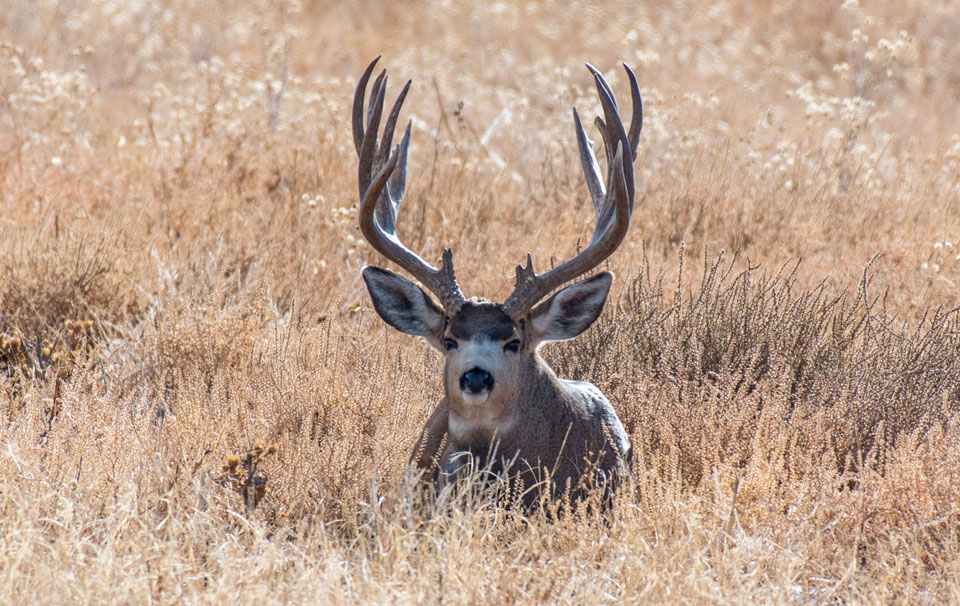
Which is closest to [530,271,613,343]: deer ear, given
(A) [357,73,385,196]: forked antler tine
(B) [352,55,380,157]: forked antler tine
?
(A) [357,73,385,196]: forked antler tine

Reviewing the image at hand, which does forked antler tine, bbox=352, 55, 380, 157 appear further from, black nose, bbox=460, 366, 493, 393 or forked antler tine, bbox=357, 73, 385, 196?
black nose, bbox=460, 366, 493, 393

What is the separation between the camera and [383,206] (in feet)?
17.4

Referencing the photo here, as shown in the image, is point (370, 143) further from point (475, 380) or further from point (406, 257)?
point (475, 380)

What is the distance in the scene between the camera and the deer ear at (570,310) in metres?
4.91

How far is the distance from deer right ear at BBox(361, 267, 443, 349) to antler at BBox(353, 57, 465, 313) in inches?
2.4

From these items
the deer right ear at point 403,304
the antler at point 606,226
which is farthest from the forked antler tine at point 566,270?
the deer right ear at point 403,304

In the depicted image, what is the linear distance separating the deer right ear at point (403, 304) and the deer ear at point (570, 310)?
1.45 ft

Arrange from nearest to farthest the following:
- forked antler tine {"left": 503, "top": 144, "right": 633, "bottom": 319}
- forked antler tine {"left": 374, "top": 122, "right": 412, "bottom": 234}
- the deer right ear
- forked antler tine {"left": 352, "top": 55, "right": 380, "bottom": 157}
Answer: forked antler tine {"left": 503, "top": 144, "right": 633, "bottom": 319} < the deer right ear < forked antler tine {"left": 352, "top": 55, "right": 380, "bottom": 157} < forked antler tine {"left": 374, "top": 122, "right": 412, "bottom": 234}

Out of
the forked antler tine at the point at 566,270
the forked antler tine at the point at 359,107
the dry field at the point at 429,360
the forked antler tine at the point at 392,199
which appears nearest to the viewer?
the dry field at the point at 429,360

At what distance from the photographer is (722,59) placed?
17.0 meters

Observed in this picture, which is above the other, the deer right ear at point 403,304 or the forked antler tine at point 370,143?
the forked antler tine at point 370,143

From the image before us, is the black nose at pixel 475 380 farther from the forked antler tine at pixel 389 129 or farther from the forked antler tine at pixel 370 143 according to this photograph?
the forked antler tine at pixel 389 129

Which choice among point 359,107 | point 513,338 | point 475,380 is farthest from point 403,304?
point 359,107

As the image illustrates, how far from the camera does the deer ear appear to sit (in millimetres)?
4910
